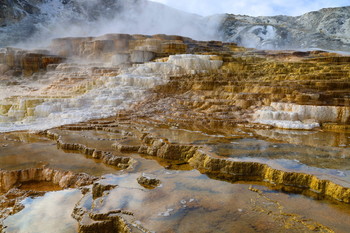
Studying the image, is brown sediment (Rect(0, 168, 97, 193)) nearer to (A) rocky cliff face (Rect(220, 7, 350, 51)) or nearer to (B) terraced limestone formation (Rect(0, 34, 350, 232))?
(B) terraced limestone formation (Rect(0, 34, 350, 232))


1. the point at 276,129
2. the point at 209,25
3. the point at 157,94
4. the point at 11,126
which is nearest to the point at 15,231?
the point at 276,129

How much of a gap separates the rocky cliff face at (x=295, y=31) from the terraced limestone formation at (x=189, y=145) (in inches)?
512

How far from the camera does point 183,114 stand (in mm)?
9289

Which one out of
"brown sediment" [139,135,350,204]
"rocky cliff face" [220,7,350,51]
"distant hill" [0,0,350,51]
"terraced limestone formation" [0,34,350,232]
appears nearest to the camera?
"terraced limestone formation" [0,34,350,232]

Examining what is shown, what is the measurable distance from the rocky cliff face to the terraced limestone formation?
13.0 m

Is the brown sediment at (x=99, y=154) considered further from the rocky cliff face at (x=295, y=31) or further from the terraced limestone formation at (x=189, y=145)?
the rocky cliff face at (x=295, y=31)

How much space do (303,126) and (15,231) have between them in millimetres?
7346

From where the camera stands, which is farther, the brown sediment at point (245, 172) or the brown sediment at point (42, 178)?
the brown sediment at point (42, 178)

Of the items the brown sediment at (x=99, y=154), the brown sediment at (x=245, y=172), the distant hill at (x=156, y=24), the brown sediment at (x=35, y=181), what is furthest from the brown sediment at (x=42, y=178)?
the distant hill at (x=156, y=24)

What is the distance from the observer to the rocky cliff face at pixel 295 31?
25750mm

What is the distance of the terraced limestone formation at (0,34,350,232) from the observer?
9.29 feet

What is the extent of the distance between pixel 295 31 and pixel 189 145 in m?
28.4

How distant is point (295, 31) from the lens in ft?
94.1

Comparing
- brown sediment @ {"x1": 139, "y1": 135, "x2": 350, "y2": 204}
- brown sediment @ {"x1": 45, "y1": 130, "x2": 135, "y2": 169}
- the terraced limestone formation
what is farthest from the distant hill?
brown sediment @ {"x1": 139, "y1": 135, "x2": 350, "y2": 204}
